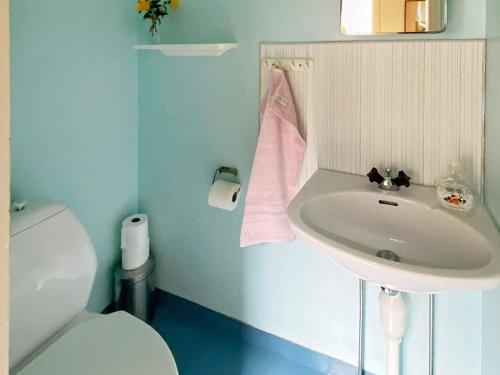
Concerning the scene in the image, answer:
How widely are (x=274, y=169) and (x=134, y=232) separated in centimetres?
79

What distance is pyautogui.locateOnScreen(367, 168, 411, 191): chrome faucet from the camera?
1200mm

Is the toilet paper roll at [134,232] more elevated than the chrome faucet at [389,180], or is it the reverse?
the chrome faucet at [389,180]

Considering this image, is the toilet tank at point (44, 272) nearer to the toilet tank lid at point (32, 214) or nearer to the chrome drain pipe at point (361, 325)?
the toilet tank lid at point (32, 214)

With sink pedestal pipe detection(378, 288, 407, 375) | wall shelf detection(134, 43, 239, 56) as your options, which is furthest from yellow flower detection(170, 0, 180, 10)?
sink pedestal pipe detection(378, 288, 407, 375)

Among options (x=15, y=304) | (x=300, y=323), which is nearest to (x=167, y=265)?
(x=300, y=323)

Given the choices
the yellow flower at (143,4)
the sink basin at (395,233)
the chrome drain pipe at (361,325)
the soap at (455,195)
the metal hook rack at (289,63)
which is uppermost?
the yellow flower at (143,4)

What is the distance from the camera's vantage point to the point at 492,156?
1042 millimetres

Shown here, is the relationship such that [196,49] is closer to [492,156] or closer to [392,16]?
[392,16]

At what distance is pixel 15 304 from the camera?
105 cm

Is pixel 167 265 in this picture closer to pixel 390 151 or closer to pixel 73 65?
pixel 73 65

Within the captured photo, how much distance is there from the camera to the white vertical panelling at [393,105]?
1161 millimetres

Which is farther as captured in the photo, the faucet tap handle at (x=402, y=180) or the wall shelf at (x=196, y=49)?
the wall shelf at (x=196, y=49)

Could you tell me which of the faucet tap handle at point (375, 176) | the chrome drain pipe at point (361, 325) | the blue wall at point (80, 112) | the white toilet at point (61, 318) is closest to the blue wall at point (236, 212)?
the chrome drain pipe at point (361, 325)

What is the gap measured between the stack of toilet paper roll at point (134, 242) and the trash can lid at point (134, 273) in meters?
0.02
